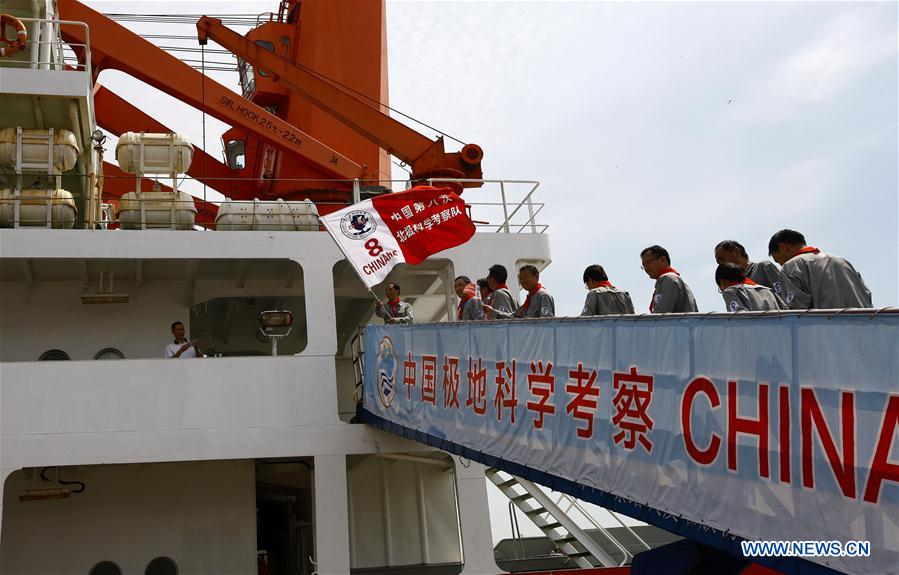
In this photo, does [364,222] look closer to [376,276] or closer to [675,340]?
[376,276]

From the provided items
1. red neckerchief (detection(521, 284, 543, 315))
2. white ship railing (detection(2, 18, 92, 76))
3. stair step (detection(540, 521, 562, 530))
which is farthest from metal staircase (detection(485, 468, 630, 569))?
white ship railing (detection(2, 18, 92, 76))

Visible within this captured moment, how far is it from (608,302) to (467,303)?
2.89 m

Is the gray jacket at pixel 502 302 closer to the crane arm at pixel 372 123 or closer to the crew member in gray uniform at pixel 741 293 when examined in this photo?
the crew member in gray uniform at pixel 741 293

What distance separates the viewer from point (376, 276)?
916 cm

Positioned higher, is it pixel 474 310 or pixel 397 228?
pixel 397 228

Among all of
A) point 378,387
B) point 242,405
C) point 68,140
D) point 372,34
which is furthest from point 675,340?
point 372,34

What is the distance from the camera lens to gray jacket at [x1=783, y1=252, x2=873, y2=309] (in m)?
5.30

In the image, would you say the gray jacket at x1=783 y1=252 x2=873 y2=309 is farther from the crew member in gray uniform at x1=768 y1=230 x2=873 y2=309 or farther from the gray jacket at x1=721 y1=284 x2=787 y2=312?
the gray jacket at x1=721 y1=284 x2=787 y2=312

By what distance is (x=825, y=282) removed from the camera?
5348mm

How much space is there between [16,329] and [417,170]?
22.3 feet

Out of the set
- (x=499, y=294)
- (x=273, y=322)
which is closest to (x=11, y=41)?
(x=273, y=322)

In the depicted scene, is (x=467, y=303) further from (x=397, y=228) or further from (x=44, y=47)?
(x=44, y=47)

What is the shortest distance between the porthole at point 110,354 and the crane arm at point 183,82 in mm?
4894

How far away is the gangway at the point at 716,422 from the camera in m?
3.87
